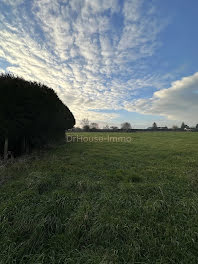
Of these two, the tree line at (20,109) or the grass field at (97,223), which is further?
the tree line at (20,109)

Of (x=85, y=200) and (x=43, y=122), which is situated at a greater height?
(x=43, y=122)

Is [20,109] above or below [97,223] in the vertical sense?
above

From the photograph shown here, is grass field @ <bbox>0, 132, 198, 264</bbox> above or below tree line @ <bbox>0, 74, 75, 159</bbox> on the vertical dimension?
below

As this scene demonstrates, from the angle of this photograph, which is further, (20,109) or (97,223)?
(20,109)

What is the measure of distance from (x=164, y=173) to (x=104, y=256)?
4.54 m

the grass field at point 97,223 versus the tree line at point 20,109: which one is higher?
the tree line at point 20,109

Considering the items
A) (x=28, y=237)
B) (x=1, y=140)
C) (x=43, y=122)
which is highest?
(x=43, y=122)

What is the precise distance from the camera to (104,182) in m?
4.35

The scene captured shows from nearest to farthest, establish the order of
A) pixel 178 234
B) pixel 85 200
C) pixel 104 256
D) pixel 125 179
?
pixel 104 256 < pixel 178 234 < pixel 85 200 < pixel 125 179

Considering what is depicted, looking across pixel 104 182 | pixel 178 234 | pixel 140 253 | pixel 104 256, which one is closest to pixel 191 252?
pixel 178 234

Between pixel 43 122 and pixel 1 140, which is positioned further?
pixel 43 122

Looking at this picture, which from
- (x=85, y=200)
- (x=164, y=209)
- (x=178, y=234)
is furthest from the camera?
(x=85, y=200)

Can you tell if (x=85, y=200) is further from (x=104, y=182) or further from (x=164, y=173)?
(x=164, y=173)

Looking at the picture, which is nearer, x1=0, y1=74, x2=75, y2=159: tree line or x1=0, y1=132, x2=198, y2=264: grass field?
x1=0, y1=132, x2=198, y2=264: grass field
